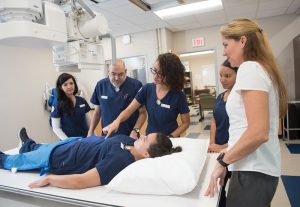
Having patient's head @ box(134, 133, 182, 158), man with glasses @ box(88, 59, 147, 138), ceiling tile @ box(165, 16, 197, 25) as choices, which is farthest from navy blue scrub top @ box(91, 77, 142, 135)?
ceiling tile @ box(165, 16, 197, 25)

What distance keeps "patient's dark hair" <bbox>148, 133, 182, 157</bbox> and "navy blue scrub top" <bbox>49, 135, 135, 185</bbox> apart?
0.14 metres

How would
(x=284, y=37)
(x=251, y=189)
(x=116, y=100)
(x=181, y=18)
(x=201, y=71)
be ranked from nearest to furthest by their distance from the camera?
(x=251, y=189)
(x=116, y=100)
(x=181, y=18)
(x=284, y=37)
(x=201, y=71)

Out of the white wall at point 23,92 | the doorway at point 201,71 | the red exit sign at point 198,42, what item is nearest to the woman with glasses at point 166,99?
the white wall at point 23,92

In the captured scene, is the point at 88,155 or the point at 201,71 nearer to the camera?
the point at 88,155

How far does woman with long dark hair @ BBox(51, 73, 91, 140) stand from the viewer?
2.45m

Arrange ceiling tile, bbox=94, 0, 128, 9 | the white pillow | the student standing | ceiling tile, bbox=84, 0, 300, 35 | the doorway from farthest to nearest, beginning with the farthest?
the doorway
ceiling tile, bbox=84, 0, 300, 35
ceiling tile, bbox=94, 0, 128, 9
the student standing
the white pillow

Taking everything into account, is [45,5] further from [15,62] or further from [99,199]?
[15,62]

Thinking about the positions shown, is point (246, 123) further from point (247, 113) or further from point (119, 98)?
point (119, 98)

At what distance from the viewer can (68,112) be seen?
2459 mm

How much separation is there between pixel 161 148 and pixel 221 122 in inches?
22.6

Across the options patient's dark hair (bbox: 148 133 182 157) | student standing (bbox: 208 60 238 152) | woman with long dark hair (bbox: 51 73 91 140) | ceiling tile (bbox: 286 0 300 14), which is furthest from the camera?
ceiling tile (bbox: 286 0 300 14)

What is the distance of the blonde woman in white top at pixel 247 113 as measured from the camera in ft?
3.21

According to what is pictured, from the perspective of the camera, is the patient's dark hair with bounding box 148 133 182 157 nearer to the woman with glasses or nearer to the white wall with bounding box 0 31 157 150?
the woman with glasses

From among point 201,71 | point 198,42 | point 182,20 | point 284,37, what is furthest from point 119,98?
point 201,71
